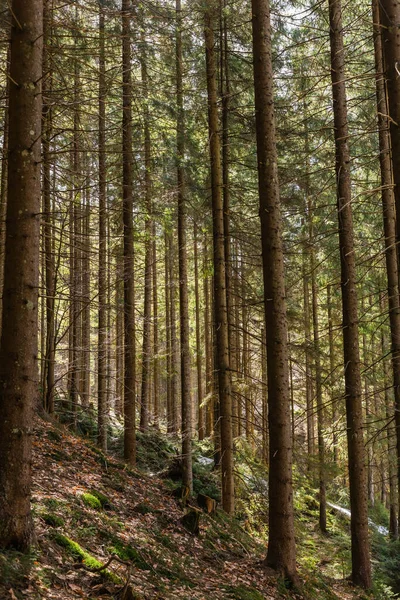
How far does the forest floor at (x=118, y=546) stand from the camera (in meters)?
4.44

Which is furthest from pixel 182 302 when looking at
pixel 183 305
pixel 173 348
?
pixel 173 348

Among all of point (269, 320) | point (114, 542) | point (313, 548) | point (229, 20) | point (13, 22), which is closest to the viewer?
point (13, 22)

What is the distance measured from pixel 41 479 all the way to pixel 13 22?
19.5 ft

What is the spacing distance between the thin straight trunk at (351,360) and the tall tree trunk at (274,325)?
7.53 ft

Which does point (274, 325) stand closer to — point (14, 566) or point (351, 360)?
point (351, 360)

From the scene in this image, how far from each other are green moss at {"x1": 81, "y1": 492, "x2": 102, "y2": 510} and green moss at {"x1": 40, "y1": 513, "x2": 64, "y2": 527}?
134 cm

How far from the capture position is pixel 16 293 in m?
4.35

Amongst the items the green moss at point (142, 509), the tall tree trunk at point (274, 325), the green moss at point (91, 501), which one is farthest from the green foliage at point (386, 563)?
the green moss at point (91, 501)

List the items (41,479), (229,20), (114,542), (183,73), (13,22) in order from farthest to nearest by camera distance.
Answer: (183,73) → (229,20) → (41,479) → (114,542) → (13,22)

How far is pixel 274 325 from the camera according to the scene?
7531 mm

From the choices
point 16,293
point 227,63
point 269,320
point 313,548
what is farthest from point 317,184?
point 16,293

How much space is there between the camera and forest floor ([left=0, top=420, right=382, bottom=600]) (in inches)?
175

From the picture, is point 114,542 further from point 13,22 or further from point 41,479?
point 13,22

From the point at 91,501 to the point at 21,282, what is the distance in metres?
4.28
